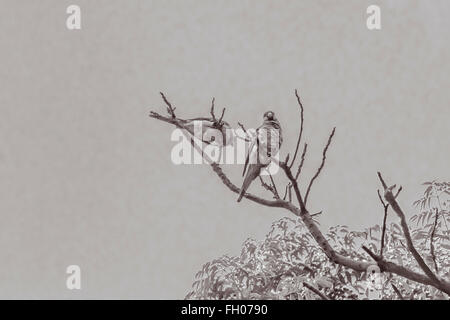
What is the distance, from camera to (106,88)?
174 meters

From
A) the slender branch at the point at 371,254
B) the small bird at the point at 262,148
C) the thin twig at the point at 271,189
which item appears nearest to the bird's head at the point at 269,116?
the small bird at the point at 262,148

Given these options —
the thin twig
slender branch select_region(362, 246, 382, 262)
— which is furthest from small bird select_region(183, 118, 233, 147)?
slender branch select_region(362, 246, 382, 262)

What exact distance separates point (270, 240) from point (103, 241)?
5192 cm

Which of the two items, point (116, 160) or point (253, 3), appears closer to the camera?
point (116, 160)

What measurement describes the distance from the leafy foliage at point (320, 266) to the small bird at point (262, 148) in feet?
5.27

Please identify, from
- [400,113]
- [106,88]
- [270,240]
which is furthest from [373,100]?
[106,88]

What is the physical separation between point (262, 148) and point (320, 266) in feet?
8.58

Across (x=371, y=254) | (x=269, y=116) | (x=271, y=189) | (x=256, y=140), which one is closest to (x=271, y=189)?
(x=271, y=189)

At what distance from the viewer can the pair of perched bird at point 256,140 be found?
14.5 feet

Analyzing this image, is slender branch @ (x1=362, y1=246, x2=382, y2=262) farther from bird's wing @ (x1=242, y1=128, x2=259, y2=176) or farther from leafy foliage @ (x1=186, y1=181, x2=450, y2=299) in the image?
leafy foliage @ (x1=186, y1=181, x2=450, y2=299)

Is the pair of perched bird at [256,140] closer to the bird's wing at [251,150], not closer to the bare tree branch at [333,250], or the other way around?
the bird's wing at [251,150]
